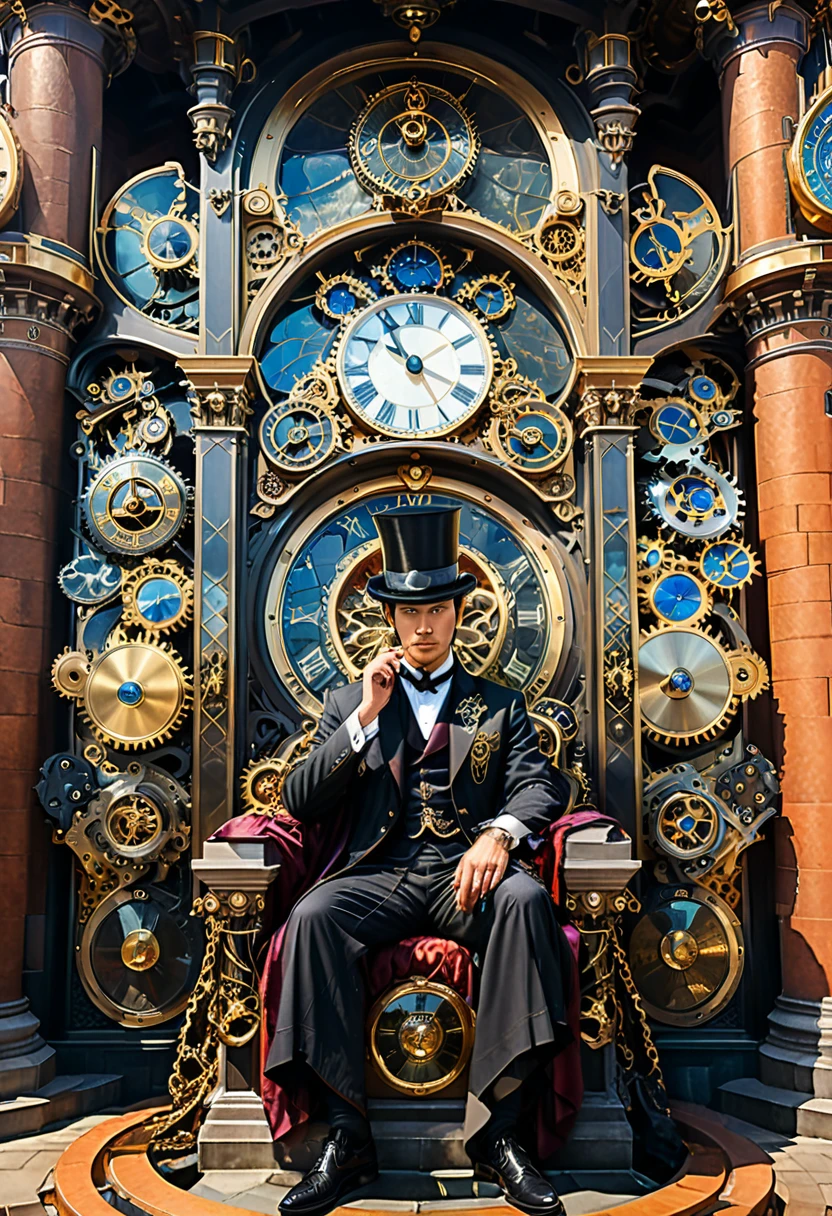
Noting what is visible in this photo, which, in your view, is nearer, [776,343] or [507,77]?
[776,343]

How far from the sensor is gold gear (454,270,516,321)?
712 centimetres

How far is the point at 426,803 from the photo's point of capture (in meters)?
5.49

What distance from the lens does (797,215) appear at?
675 centimetres

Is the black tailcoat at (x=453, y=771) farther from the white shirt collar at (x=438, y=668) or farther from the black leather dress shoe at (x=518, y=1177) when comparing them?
the black leather dress shoe at (x=518, y=1177)

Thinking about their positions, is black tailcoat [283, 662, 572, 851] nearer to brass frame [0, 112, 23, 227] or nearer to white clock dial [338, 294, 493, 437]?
white clock dial [338, 294, 493, 437]

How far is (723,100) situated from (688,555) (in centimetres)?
272

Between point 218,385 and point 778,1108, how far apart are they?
15.8 feet

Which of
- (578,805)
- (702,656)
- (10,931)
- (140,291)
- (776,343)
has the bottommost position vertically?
(10,931)

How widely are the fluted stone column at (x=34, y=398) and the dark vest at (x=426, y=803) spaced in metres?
2.21

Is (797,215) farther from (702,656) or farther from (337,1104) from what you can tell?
(337,1104)

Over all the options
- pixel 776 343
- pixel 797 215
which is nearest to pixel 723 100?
pixel 797 215

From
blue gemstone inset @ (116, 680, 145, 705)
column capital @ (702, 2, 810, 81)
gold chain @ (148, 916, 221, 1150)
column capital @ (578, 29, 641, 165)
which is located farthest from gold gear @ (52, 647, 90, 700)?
column capital @ (702, 2, 810, 81)

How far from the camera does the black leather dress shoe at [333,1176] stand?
4.38 metres

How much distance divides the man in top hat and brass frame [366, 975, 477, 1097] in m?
0.15
